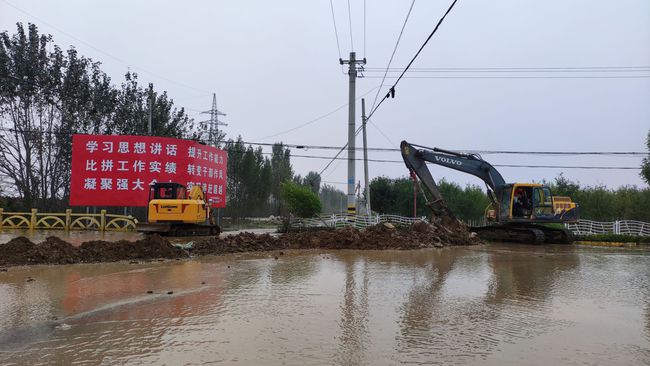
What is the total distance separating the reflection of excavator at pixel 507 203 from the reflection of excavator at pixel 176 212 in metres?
10.3

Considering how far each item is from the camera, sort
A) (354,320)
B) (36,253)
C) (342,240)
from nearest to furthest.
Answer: (354,320), (36,253), (342,240)

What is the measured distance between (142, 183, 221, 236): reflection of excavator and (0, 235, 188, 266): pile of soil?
21.9ft

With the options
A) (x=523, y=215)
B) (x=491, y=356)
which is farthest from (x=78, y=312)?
(x=523, y=215)

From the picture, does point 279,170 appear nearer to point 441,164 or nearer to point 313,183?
point 313,183

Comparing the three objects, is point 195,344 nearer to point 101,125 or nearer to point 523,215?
point 523,215

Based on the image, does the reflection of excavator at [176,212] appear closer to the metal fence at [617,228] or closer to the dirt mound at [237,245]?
the dirt mound at [237,245]

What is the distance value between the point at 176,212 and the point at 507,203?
50.9 feet

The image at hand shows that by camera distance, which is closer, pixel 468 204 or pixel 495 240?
pixel 495 240

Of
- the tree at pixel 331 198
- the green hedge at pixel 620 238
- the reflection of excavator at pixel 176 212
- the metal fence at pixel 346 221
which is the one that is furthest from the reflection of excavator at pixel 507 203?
the tree at pixel 331 198

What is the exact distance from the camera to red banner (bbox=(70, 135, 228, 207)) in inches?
999

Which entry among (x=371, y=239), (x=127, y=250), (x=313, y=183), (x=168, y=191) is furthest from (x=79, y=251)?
(x=313, y=183)

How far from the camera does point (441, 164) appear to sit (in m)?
21.5

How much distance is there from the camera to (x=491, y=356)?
4.62 meters

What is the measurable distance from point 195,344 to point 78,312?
8.46 feet
